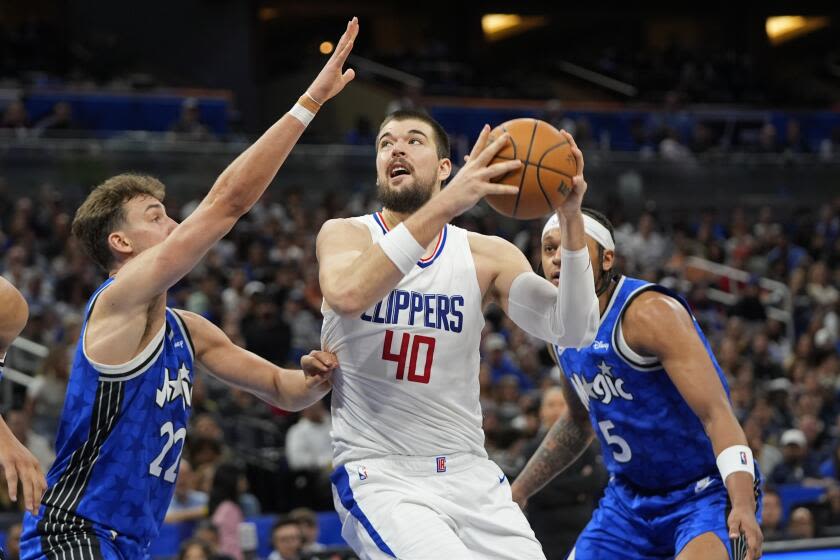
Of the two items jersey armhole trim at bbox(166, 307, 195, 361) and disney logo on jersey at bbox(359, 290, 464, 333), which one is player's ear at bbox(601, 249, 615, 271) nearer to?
disney logo on jersey at bbox(359, 290, 464, 333)

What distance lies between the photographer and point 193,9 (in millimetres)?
28062

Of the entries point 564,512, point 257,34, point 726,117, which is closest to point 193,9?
point 257,34

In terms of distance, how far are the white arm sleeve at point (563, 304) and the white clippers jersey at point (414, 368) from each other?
180 millimetres

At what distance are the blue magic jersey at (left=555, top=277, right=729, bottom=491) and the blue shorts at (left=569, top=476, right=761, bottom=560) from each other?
73 millimetres

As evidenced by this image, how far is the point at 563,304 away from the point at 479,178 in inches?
27.6

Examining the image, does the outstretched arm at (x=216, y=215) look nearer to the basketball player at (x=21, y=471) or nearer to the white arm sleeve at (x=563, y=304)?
the basketball player at (x=21, y=471)

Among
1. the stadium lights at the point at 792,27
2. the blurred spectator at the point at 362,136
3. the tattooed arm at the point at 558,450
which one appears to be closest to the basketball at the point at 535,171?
the tattooed arm at the point at 558,450

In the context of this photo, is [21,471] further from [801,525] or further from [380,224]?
[801,525]

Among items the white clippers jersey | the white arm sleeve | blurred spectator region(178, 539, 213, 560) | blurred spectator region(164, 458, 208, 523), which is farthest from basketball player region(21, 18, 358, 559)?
blurred spectator region(164, 458, 208, 523)

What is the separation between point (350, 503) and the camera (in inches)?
184

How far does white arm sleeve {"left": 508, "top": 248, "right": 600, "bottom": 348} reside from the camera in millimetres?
4594

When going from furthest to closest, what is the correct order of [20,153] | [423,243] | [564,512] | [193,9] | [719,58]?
[719,58] → [193,9] → [20,153] → [564,512] → [423,243]

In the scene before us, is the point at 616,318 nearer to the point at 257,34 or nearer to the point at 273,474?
the point at 273,474

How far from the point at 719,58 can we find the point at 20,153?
20.7 m
